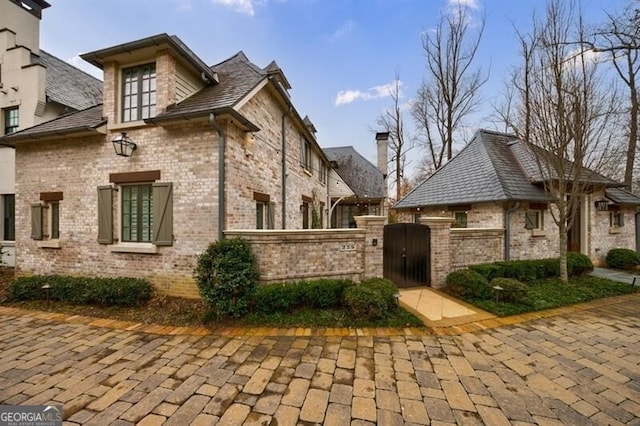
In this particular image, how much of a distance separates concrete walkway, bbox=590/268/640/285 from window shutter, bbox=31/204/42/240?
17.5 m

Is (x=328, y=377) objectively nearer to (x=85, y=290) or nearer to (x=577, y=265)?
(x=85, y=290)

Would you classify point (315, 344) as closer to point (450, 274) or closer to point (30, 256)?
point (450, 274)

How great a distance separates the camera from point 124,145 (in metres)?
6.25

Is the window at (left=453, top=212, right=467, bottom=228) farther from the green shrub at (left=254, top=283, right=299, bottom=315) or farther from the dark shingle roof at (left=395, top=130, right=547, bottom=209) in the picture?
the green shrub at (left=254, top=283, right=299, bottom=315)

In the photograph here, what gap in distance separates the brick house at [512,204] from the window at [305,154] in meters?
5.01

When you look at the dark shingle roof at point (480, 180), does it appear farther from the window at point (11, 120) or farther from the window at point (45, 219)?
the window at point (11, 120)

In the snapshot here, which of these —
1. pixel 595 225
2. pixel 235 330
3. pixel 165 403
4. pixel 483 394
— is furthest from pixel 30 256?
→ pixel 595 225

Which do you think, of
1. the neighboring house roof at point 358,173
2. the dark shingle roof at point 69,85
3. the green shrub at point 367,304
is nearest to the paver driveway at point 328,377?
the green shrub at point 367,304

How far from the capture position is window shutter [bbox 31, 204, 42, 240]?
7234mm

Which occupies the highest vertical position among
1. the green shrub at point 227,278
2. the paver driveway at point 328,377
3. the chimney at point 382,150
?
the chimney at point 382,150

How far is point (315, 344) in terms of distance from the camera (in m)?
4.14

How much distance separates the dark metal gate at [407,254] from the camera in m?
6.96

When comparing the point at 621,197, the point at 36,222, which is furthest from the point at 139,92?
the point at 621,197

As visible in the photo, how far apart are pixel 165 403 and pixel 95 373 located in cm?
144
